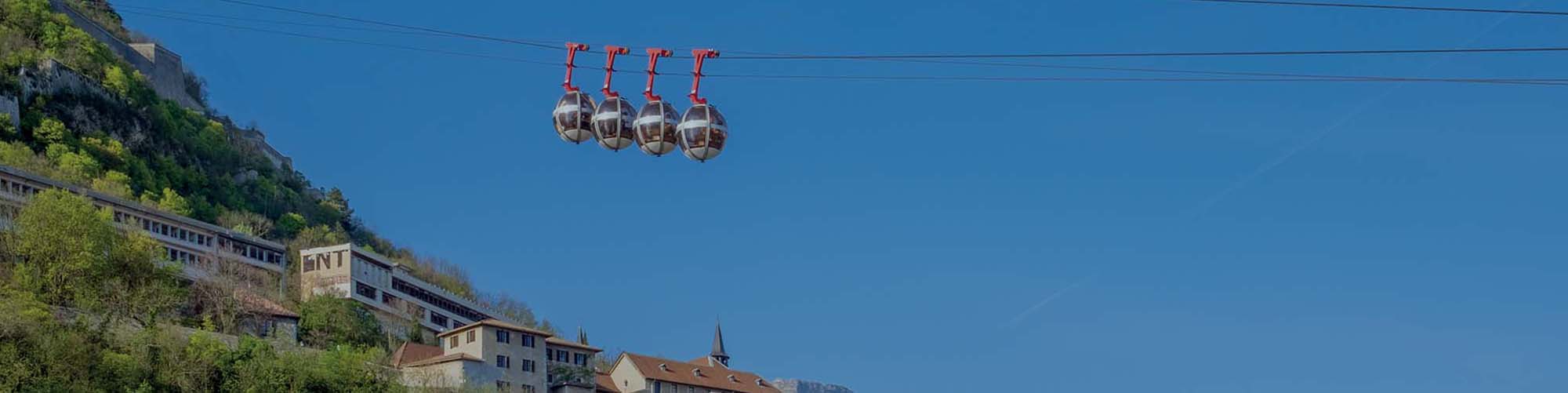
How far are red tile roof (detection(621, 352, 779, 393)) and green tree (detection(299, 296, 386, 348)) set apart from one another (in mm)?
12279

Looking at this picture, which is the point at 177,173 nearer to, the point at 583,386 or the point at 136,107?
the point at 136,107

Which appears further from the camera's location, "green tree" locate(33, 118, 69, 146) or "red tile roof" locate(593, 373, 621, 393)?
"green tree" locate(33, 118, 69, 146)

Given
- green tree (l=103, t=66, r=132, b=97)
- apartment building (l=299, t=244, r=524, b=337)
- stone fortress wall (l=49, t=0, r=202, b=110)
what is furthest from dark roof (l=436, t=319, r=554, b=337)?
stone fortress wall (l=49, t=0, r=202, b=110)

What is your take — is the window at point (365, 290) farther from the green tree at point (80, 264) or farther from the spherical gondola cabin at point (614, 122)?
the spherical gondola cabin at point (614, 122)

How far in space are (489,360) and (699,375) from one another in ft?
50.5

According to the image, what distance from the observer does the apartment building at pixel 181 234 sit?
260 feet

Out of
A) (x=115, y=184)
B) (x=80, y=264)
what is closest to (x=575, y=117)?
(x=80, y=264)

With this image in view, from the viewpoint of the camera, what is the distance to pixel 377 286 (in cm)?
9019

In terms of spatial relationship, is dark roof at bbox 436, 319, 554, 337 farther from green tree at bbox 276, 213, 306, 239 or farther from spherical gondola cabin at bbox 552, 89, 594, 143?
spherical gondola cabin at bbox 552, 89, 594, 143

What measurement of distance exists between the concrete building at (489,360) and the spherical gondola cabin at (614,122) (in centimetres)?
4550

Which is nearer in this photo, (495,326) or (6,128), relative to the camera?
(495,326)

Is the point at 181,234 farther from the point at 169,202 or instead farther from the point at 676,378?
the point at 676,378

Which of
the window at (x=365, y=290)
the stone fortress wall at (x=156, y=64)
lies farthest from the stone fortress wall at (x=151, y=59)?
the window at (x=365, y=290)

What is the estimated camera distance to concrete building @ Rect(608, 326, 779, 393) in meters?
91.4
